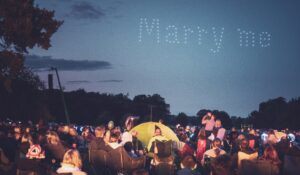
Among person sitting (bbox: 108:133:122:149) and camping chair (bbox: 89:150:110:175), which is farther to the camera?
person sitting (bbox: 108:133:122:149)

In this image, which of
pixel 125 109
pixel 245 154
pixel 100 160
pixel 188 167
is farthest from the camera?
pixel 125 109

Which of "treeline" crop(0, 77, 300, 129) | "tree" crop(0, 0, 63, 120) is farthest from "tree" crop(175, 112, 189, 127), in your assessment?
"tree" crop(0, 0, 63, 120)

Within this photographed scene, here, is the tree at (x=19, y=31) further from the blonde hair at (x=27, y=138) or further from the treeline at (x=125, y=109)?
the treeline at (x=125, y=109)

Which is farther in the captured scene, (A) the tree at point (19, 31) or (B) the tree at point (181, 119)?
(B) the tree at point (181, 119)

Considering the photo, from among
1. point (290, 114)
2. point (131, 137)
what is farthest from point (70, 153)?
point (290, 114)

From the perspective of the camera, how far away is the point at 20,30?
2781 cm

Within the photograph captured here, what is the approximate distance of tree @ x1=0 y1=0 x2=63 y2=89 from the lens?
2756 cm

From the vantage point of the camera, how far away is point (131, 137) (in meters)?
16.5

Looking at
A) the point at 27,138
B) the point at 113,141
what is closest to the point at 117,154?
the point at 113,141

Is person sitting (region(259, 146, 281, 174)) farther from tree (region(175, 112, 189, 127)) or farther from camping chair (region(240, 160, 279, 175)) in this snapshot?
tree (region(175, 112, 189, 127))

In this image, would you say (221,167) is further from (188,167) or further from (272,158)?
(272,158)

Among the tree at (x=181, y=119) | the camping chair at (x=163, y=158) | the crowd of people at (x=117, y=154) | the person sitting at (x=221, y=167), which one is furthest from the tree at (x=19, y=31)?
the tree at (x=181, y=119)

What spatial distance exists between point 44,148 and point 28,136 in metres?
0.60

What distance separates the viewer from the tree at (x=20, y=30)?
27.6 meters
